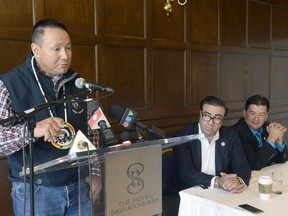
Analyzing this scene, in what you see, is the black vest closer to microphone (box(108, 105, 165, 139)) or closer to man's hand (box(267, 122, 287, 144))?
microphone (box(108, 105, 165, 139))

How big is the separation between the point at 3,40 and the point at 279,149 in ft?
7.35

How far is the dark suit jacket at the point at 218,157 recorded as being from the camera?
2.09 metres

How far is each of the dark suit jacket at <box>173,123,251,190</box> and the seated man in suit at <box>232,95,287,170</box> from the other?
21 centimetres

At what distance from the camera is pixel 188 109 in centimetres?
364

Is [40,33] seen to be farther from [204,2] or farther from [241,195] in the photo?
[204,2]

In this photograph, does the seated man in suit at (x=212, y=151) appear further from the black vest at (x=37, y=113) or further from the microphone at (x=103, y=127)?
the microphone at (x=103, y=127)

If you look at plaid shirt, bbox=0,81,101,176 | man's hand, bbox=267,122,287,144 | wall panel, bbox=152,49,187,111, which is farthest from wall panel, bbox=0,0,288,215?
man's hand, bbox=267,122,287,144

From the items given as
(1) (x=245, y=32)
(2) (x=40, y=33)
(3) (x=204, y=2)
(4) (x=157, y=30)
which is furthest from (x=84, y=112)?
(1) (x=245, y=32)

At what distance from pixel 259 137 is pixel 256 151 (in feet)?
0.61

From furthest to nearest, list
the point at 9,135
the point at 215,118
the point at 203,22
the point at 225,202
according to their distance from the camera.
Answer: the point at 203,22 < the point at 215,118 < the point at 225,202 < the point at 9,135

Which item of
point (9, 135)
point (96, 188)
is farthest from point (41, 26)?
point (96, 188)

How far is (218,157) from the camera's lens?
2.22 m

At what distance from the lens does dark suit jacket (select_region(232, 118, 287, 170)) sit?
7.86 ft

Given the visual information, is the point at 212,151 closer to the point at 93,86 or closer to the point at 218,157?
the point at 218,157
